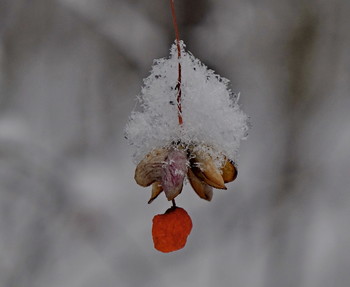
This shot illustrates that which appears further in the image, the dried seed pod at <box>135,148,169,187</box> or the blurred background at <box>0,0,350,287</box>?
the blurred background at <box>0,0,350,287</box>

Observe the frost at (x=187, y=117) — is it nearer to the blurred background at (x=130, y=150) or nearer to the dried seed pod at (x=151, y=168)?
the dried seed pod at (x=151, y=168)

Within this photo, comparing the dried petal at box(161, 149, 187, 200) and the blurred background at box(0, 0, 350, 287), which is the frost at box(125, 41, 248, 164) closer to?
the dried petal at box(161, 149, 187, 200)

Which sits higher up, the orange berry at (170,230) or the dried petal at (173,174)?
the dried petal at (173,174)

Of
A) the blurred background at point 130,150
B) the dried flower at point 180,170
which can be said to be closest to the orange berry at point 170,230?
the dried flower at point 180,170

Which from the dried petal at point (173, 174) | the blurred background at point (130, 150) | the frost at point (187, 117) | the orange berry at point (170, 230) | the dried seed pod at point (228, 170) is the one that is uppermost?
the blurred background at point (130, 150)

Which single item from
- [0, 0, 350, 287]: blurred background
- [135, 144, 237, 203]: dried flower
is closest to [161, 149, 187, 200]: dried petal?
[135, 144, 237, 203]: dried flower

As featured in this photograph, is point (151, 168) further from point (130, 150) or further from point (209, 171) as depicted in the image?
point (130, 150)
